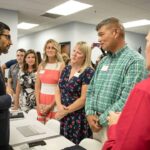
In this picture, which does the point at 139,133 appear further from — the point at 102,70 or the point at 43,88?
the point at 43,88

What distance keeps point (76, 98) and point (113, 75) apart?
2.34 ft

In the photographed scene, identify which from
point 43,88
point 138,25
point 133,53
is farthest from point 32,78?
point 138,25

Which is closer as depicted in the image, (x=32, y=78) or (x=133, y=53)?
(x=133, y=53)

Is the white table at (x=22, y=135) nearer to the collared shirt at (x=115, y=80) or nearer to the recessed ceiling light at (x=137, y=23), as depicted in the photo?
the collared shirt at (x=115, y=80)

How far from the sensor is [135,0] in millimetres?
4848

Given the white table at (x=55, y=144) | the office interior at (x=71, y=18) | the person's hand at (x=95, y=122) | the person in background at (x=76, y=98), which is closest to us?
the white table at (x=55, y=144)

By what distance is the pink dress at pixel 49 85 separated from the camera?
2896 mm

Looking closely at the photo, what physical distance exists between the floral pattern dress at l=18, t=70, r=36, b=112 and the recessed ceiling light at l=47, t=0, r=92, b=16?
2.53 meters

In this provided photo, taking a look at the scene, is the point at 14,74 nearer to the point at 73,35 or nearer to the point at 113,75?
the point at 113,75

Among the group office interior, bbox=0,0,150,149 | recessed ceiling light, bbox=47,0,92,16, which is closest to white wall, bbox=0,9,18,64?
office interior, bbox=0,0,150,149

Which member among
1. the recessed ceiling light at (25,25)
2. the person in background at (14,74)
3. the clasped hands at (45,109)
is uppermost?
the recessed ceiling light at (25,25)

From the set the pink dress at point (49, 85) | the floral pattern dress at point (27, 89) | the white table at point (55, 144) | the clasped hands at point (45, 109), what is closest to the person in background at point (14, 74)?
the floral pattern dress at point (27, 89)

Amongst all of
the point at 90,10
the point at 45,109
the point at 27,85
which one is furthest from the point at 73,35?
the point at 45,109

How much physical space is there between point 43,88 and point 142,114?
2.35 meters
